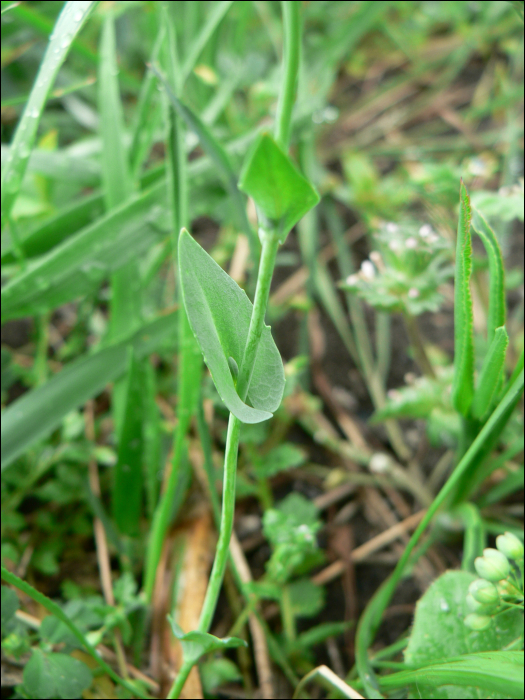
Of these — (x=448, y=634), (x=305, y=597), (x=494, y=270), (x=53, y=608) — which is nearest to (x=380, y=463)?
(x=305, y=597)

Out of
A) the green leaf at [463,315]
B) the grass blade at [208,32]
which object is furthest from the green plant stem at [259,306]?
the grass blade at [208,32]

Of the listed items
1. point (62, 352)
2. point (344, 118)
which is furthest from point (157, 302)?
point (344, 118)

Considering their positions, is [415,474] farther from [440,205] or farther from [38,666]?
[38,666]

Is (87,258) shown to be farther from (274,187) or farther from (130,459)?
(274,187)

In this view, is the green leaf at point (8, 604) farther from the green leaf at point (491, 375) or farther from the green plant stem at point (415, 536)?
the green leaf at point (491, 375)

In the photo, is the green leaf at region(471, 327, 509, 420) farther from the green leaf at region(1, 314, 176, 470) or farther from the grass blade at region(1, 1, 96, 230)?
the grass blade at region(1, 1, 96, 230)

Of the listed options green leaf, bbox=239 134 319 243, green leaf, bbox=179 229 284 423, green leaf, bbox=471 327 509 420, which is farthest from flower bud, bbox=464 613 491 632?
green leaf, bbox=239 134 319 243
